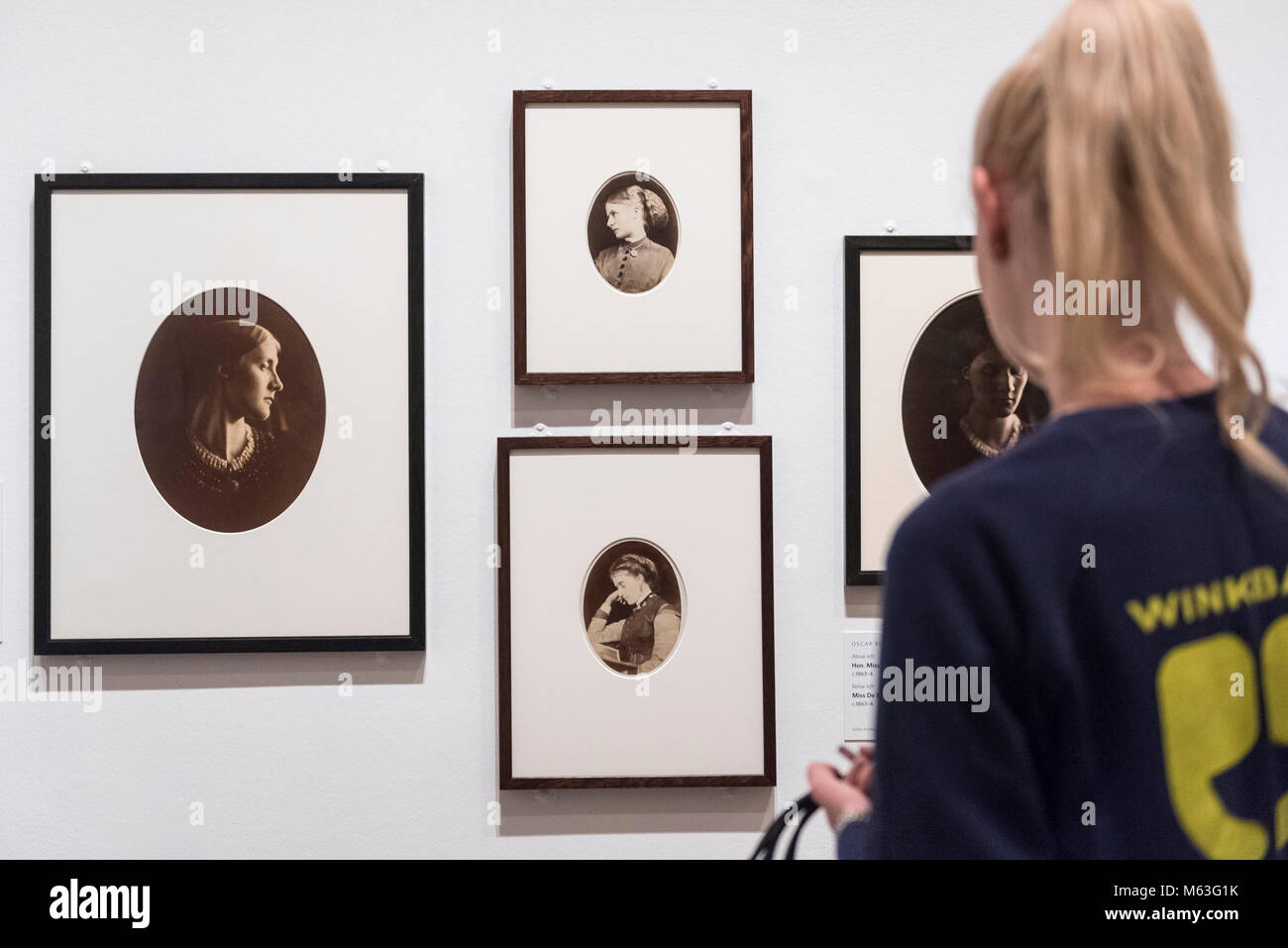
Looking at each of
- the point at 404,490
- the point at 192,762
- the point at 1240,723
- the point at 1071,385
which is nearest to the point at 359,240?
the point at 404,490

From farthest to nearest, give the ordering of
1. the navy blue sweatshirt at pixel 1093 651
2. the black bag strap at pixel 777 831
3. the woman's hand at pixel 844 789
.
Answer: the black bag strap at pixel 777 831 < the woman's hand at pixel 844 789 < the navy blue sweatshirt at pixel 1093 651

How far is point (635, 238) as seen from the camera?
0.80 metres

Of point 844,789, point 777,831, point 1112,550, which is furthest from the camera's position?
point 777,831

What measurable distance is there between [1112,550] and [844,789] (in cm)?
22

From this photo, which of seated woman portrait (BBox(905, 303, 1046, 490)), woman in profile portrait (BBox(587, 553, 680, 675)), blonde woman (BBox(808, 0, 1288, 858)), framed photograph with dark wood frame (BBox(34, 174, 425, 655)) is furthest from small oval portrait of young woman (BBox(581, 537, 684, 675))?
blonde woman (BBox(808, 0, 1288, 858))

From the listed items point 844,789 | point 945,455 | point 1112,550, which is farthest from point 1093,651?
point 945,455

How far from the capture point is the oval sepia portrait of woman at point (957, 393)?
2.65 ft

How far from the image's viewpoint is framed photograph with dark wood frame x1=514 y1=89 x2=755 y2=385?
80 centimetres

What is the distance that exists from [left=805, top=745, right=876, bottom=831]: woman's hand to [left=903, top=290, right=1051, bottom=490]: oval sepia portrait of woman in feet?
1.15

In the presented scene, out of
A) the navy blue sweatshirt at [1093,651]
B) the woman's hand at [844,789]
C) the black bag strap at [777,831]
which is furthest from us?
the black bag strap at [777,831]

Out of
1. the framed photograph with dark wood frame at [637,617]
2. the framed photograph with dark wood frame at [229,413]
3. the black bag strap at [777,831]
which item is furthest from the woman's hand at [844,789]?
the framed photograph with dark wood frame at [229,413]

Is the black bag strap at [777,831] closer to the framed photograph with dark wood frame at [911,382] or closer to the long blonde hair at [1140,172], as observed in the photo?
the framed photograph with dark wood frame at [911,382]

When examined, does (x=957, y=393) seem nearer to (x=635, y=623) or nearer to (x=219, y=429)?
(x=635, y=623)
